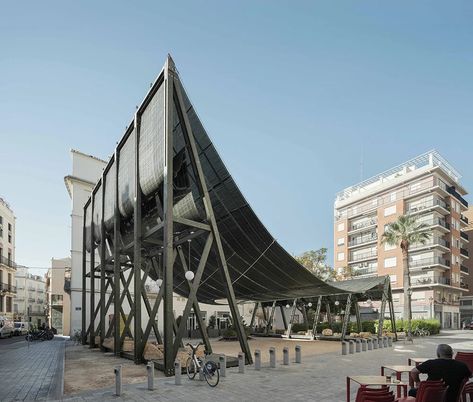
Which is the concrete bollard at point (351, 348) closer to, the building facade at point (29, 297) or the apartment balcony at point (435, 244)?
the apartment balcony at point (435, 244)

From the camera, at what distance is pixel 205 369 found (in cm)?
1161

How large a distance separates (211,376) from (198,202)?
789 cm

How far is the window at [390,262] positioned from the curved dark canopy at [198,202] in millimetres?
45618

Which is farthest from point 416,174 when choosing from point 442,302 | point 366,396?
point 366,396

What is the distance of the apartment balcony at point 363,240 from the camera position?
71863 millimetres

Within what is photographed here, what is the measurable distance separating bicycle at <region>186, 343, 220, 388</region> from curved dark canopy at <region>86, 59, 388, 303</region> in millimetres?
4520

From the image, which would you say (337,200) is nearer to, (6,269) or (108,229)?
(6,269)

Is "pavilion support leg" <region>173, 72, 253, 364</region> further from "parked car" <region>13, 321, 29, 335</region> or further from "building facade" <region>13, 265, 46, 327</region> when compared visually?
"building facade" <region>13, 265, 46, 327</region>

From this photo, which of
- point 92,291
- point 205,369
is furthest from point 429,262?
point 205,369

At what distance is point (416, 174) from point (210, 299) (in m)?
46.3

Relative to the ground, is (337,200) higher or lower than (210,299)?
higher

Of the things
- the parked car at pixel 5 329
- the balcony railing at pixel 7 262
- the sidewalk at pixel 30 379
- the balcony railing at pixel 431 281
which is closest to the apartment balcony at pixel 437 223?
the balcony railing at pixel 431 281

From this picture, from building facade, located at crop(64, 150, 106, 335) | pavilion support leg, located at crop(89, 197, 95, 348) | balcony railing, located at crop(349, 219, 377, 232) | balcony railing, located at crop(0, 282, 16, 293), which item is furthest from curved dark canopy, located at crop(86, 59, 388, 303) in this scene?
balcony railing, located at crop(349, 219, 377, 232)

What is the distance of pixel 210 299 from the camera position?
1180 inches
